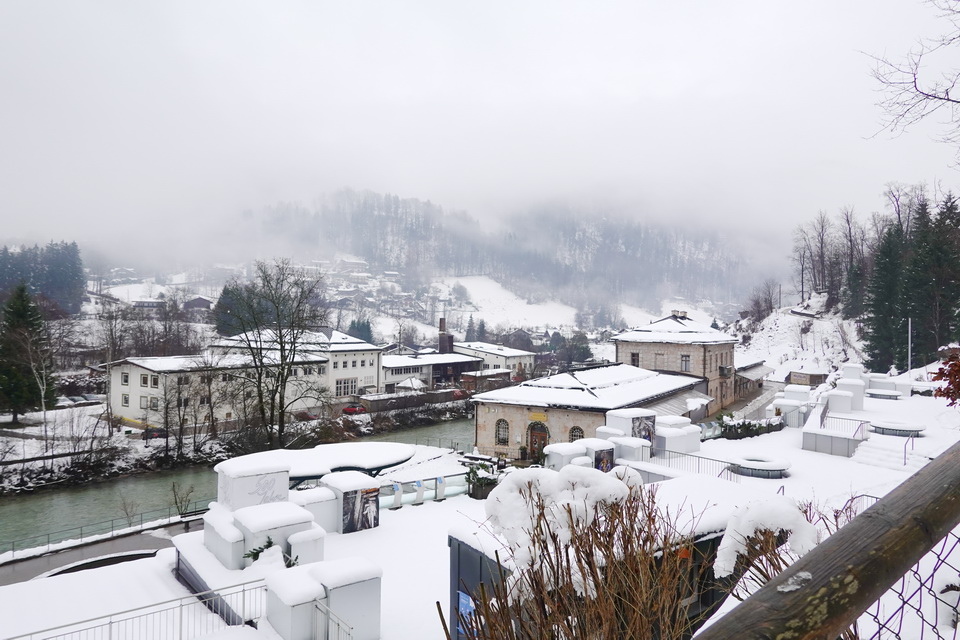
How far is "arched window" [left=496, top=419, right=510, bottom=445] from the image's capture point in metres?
28.3

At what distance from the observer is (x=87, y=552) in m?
16.7

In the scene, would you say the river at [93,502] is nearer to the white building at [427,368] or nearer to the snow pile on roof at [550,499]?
the snow pile on roof at [550,499]

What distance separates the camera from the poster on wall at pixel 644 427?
1761 centimetres

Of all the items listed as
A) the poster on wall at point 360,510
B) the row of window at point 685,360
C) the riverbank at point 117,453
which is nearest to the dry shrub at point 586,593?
the poster on wall at point 360,510

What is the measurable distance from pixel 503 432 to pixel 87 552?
17.5 meters

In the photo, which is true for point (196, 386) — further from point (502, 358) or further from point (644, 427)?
point (502, 358)

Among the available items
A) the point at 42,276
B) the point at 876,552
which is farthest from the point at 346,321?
the point at 876,552

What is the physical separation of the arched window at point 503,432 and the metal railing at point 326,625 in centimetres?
2060

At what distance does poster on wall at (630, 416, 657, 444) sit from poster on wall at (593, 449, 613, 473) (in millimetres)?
2094

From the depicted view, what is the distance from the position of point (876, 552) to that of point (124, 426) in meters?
43.6

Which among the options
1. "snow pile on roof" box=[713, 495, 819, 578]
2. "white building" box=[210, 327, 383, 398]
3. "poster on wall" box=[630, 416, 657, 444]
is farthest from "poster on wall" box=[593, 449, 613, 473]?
"white building" box=[210, 327, 383, 398]

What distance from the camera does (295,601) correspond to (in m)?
7.79

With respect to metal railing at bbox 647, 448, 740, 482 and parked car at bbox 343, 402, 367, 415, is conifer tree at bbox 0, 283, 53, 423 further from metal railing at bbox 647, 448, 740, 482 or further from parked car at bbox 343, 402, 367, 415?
metal railing at bbox 647, 448, 740, 482

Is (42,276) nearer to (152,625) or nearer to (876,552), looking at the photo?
(152,625)
